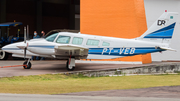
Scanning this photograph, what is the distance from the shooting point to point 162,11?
22.8 metres

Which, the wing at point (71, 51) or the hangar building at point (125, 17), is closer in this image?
the wing at point (71, 51)

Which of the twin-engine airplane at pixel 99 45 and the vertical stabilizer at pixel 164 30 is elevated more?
the vertical stabilizer at pixel 164 30

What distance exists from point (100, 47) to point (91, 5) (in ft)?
22.5

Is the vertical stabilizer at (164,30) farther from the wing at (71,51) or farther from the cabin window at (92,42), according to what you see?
the wing at (71,51)

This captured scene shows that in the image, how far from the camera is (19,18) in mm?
36938

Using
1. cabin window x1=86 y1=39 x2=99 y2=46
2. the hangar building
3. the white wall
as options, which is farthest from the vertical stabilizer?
the white wall

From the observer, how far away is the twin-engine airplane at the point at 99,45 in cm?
1466

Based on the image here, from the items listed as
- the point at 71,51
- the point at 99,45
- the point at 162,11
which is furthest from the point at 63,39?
the point at 162,11

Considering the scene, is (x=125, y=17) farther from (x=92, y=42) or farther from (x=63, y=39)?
(x=63, y=39)

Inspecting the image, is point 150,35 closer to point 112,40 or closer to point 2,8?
point 112,40

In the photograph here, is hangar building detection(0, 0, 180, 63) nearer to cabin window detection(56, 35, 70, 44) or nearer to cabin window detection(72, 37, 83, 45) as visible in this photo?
cabin window detection(72, 37, 83, 45)

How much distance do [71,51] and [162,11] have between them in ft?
38.4

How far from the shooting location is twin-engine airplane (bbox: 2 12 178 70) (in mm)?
14664

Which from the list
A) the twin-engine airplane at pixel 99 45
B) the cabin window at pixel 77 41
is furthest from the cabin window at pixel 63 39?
the cabin window at pixel 77 41
